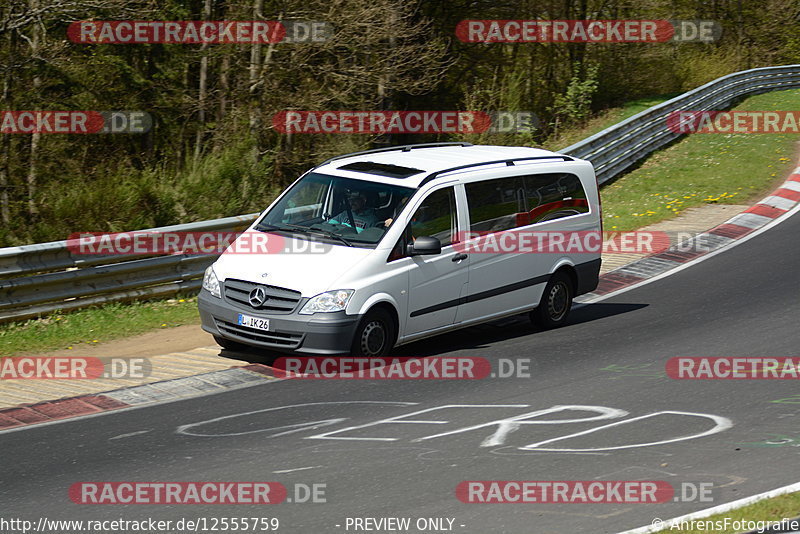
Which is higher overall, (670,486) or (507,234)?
(507,234)

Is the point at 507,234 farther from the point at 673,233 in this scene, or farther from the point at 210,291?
the point at 673,233

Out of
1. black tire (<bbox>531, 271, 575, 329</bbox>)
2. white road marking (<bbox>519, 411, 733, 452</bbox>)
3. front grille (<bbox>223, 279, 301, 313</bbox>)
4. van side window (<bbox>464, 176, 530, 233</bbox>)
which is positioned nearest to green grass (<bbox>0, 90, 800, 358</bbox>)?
front grille (<bbox>223, 279, 301, 313</bbox>)

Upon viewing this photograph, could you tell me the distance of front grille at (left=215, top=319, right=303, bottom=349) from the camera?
9.88 metres

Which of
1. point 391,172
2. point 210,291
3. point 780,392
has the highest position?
point 391,172

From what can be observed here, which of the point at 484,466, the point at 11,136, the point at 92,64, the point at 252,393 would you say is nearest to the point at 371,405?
the point at 252,393

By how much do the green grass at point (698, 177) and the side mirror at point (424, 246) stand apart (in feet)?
25.9

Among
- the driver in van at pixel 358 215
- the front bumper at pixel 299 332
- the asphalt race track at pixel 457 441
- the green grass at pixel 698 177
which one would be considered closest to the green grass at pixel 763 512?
the asphalt race track at pixel 457 441

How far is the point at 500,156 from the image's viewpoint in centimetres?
1194

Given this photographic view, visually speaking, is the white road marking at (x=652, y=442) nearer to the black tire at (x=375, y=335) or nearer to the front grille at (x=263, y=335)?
the black tire at (x=375, y=335)

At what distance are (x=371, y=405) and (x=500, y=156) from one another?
4166mm

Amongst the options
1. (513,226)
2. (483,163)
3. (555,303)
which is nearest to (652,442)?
(513,226)

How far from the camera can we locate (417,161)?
450 inches

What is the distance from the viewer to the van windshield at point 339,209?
10.5 m

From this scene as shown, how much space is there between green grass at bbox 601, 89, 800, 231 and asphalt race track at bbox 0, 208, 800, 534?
7715mm
